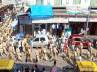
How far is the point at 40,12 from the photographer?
36.5 meters

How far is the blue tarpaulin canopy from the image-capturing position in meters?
36.3

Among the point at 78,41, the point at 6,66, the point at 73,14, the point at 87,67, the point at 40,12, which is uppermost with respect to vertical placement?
the point at 40,12

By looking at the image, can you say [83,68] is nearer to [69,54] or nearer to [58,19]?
[69,54]

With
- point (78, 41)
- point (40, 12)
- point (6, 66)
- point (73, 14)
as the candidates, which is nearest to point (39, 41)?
point (78, 41)

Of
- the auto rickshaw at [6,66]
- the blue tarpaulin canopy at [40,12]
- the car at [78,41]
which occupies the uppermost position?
Answer: the blue tarpaulin canopy at [40,12]

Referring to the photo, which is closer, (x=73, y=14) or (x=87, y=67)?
(x=87, y=67)

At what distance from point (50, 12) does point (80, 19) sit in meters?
3.56

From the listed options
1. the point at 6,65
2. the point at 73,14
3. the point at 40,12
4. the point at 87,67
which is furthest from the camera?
the point at 73,14

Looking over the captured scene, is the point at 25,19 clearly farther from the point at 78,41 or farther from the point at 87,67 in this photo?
the point at 87,67

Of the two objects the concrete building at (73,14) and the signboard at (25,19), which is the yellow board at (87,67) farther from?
A: the signboard at (25,19)

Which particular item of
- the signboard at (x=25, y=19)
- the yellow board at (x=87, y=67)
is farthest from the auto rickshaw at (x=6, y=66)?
the signboard at (x=25, y=19)

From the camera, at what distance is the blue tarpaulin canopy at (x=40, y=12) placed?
36328 mm

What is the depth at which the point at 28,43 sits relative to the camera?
34.2m

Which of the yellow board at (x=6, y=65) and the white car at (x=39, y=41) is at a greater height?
the yellow board at (x=6, y=65)
